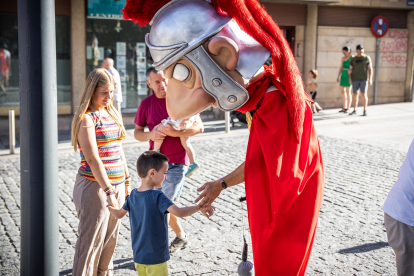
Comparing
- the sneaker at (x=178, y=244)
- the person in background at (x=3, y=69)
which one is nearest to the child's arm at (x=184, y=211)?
the sneaker at (x=178, y=244)

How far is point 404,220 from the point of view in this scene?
10.1ft

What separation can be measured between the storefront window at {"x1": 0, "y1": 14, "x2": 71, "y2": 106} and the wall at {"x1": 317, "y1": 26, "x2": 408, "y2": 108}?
8.10 metres

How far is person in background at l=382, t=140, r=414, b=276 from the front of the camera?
3.09 meters

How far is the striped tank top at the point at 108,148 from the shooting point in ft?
12.1

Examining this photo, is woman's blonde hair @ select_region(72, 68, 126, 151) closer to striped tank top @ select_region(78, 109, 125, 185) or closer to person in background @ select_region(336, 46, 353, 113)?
striped tank top @ select_region(78, 109, 125, 185)

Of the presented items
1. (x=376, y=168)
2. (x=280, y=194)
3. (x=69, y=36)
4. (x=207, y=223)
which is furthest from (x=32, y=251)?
(x=69, y=36)

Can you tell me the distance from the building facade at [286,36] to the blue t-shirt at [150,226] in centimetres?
994

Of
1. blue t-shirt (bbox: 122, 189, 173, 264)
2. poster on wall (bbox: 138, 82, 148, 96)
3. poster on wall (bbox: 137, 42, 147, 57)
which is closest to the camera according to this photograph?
blue t-shirt (bbox: 122, 189, 173, 264)

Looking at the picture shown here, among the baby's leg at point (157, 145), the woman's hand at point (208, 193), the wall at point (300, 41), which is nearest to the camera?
the woman's hand at point (208, 193)

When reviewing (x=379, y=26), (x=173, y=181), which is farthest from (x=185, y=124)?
(x=379, y=26)

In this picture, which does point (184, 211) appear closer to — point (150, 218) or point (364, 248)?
point (150, 218)

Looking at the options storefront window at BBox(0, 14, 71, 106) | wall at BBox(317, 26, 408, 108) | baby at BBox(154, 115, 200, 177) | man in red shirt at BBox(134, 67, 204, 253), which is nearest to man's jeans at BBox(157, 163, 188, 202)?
man in red shirt at BBox(134, 67, 204, 253)

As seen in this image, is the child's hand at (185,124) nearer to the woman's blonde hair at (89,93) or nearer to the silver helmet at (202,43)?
the woman's blonde hair at (89,93)

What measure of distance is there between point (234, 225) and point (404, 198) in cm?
252
